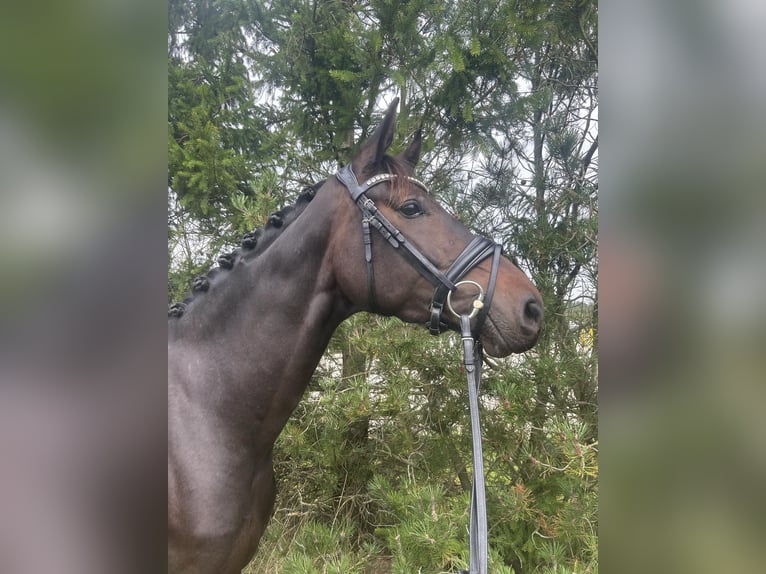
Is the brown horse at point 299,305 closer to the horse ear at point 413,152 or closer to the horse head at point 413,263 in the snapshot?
the horse head at point 413,263

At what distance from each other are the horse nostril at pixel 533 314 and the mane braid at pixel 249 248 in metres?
0.81

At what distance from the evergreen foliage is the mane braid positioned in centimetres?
79

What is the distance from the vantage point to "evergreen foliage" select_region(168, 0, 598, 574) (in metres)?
2.27

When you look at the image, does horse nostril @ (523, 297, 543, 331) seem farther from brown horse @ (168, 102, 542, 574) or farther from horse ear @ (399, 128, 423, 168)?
horse ear @ (399, 128, 423, 168)

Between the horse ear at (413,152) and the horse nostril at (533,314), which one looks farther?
the horse ear at (413,152)

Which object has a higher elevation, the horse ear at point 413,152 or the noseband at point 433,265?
the horse ear at point 413,152

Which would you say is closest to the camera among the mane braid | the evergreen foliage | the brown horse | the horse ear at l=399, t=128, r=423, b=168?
the brown horse

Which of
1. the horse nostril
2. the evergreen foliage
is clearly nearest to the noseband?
the horse nostril

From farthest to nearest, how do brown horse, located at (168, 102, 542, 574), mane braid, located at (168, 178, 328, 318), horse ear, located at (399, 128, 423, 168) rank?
horse ear, located at (399, 128, 423, 168) → mane braid, located at (168, 178, 328, 318) → brown horse, located at (168, 102, 542, 574)

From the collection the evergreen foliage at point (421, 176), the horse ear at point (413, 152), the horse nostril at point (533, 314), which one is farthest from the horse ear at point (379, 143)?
the evergreen foliage at point (421, 176)

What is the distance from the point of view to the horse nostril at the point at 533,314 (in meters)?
1.33
